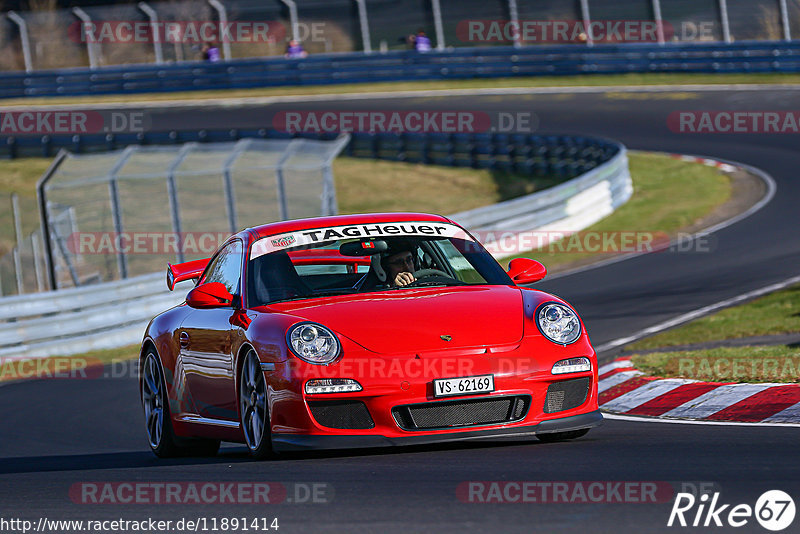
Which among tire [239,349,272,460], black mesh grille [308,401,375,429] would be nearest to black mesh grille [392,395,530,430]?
black mesh grille [308,401,375,429]

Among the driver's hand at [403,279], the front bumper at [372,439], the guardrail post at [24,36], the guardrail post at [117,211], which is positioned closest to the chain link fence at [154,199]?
the guardrail post at [117,211]

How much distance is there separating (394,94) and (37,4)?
12890mm

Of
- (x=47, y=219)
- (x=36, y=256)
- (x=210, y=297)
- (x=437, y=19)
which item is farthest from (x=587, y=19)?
(x=210, y=297)

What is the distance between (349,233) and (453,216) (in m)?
10.6

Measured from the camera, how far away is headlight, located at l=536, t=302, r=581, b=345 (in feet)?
22.7

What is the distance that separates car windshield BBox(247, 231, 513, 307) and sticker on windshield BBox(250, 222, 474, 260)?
2 centimetres

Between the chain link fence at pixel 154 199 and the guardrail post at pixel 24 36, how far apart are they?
68.8 feet

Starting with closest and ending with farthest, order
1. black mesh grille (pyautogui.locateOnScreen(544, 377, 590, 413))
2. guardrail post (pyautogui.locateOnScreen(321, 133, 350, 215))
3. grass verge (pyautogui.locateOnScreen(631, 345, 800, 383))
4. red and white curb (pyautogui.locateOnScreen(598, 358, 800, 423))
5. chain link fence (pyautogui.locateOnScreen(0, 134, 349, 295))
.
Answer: black mesh grille (pyautogui.locateOnScreen(544, 377, 590, 413)) < red and white curb (pyautogui.locateOnScreen(598, 358, 800, 423)) < grass verge (pyautogui.locateOnScreen(631, 345, 800, 383)) < chain link fence (pyautogui.locateOnScreen(0, 134, 349, 295)) < guardrail post (pyautogui.locateOnScreen(321, 133, 350, 215))

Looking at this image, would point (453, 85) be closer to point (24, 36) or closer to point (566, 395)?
point (24, 36)

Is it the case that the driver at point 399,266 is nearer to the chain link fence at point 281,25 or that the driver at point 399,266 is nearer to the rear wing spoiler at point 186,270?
the rear wing spoiler at point 186,270

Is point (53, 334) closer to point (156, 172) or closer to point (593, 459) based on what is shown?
point (156, 172)

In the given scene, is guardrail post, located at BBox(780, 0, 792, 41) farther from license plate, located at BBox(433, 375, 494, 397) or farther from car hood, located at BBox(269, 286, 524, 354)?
license plate, located at BBox(433, 375, 494, 397)

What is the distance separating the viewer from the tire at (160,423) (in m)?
8.30

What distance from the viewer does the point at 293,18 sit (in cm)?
4119
